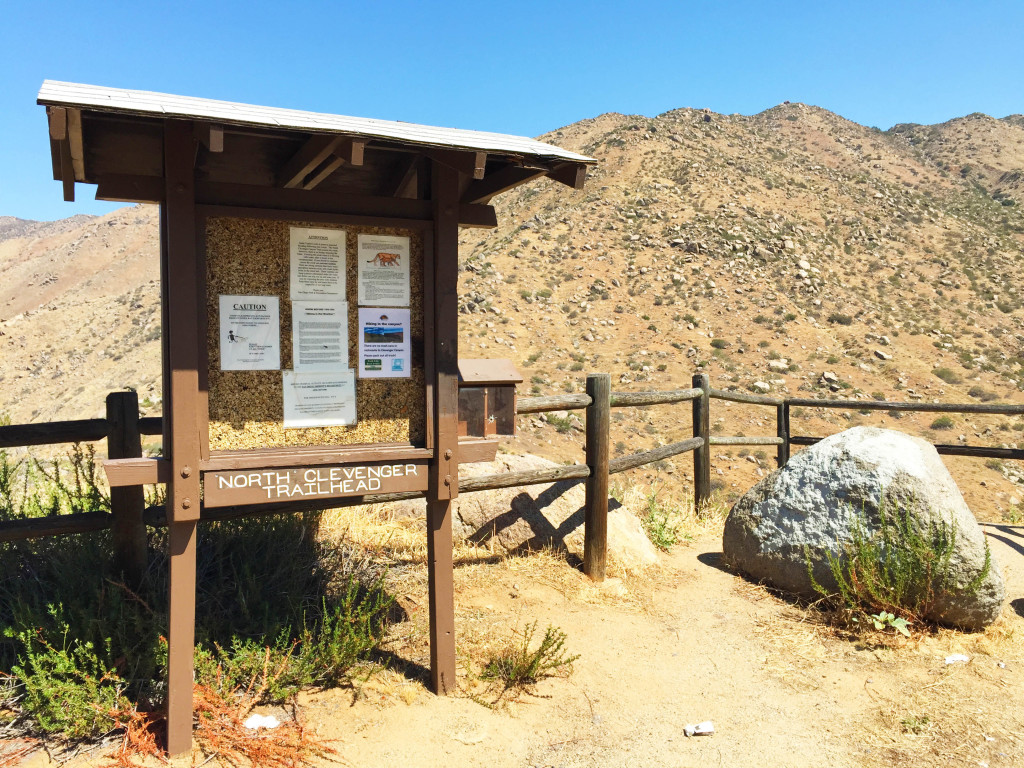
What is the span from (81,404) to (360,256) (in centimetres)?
2787

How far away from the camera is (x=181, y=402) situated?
10.7ft

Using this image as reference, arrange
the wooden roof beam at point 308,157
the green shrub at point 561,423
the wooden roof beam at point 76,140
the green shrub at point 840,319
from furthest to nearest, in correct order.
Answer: the green shrub at point 840,319, the green shrub at point 561,423, the wooden roof beam at point 308,157, the wooden roof beam at point 76,140

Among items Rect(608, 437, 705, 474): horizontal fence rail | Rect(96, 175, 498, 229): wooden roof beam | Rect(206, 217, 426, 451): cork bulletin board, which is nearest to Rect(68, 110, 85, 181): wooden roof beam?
Rect(96, 175, 498, 229): wooden roof beam

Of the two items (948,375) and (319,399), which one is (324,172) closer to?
(319,399)

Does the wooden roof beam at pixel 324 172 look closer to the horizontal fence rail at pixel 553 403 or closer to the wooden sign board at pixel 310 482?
the wooden sign board at pixel 310 482

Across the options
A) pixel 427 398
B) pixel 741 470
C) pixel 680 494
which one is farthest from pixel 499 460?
pixel 741 470

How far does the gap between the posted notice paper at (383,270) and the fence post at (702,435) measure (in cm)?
458

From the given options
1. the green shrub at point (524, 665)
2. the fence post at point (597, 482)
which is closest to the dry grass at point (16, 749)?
the green shrub at point (524, 665)

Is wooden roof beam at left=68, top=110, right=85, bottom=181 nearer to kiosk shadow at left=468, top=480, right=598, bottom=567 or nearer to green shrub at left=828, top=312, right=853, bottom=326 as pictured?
kiosk shadow at left=468, top=480, right=598, bottom=567

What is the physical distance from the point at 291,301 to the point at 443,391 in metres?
0.84

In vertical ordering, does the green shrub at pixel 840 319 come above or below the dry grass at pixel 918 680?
above

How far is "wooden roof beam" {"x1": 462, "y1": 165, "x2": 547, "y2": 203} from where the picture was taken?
3846 mm

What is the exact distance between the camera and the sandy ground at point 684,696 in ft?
11.5

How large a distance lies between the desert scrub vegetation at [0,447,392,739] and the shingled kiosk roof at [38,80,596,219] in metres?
1.96
